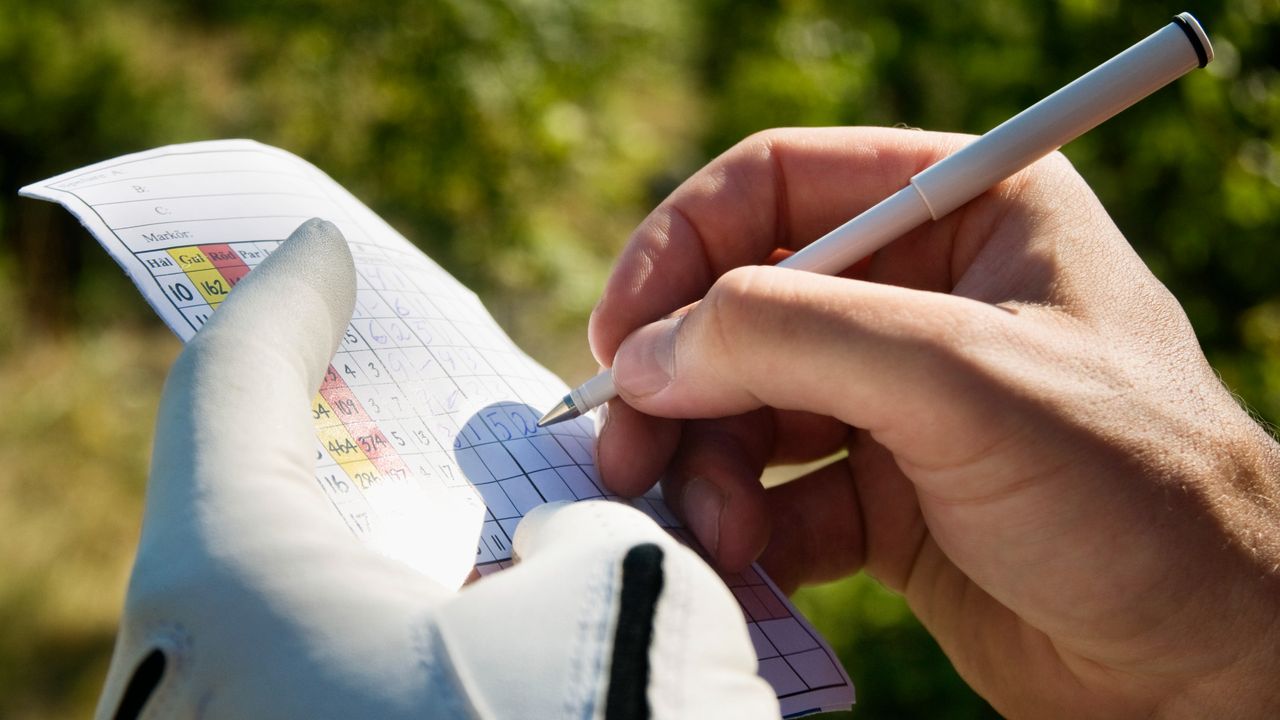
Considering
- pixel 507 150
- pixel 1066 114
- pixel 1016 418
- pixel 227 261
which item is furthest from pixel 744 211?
pixel 507 150

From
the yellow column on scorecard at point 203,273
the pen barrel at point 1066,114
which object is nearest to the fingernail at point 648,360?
the pen barrel at point 1066,114

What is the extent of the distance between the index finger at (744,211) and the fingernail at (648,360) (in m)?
0.14

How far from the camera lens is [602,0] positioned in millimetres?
3164

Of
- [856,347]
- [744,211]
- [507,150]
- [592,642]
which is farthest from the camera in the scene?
[507,150]

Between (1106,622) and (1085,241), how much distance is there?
410 millimetres

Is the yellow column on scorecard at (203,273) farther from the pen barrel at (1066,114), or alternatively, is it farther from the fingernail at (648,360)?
the pen barrel at (1066,114)

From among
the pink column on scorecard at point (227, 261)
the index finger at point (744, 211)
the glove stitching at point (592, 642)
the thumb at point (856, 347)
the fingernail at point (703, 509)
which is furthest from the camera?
the index finger at point (744, 211)

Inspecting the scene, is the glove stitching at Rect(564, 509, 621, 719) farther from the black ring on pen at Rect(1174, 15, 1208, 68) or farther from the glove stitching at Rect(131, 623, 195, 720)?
the black ring on pen at Rect(1174, 15, 1208, 68)

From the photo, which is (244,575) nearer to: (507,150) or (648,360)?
(648,360)

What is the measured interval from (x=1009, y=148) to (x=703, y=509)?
0.55 metres

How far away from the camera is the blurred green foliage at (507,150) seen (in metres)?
2.47

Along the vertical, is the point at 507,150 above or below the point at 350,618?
below

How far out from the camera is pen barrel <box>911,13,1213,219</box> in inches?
38.8

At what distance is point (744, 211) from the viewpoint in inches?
52.9
